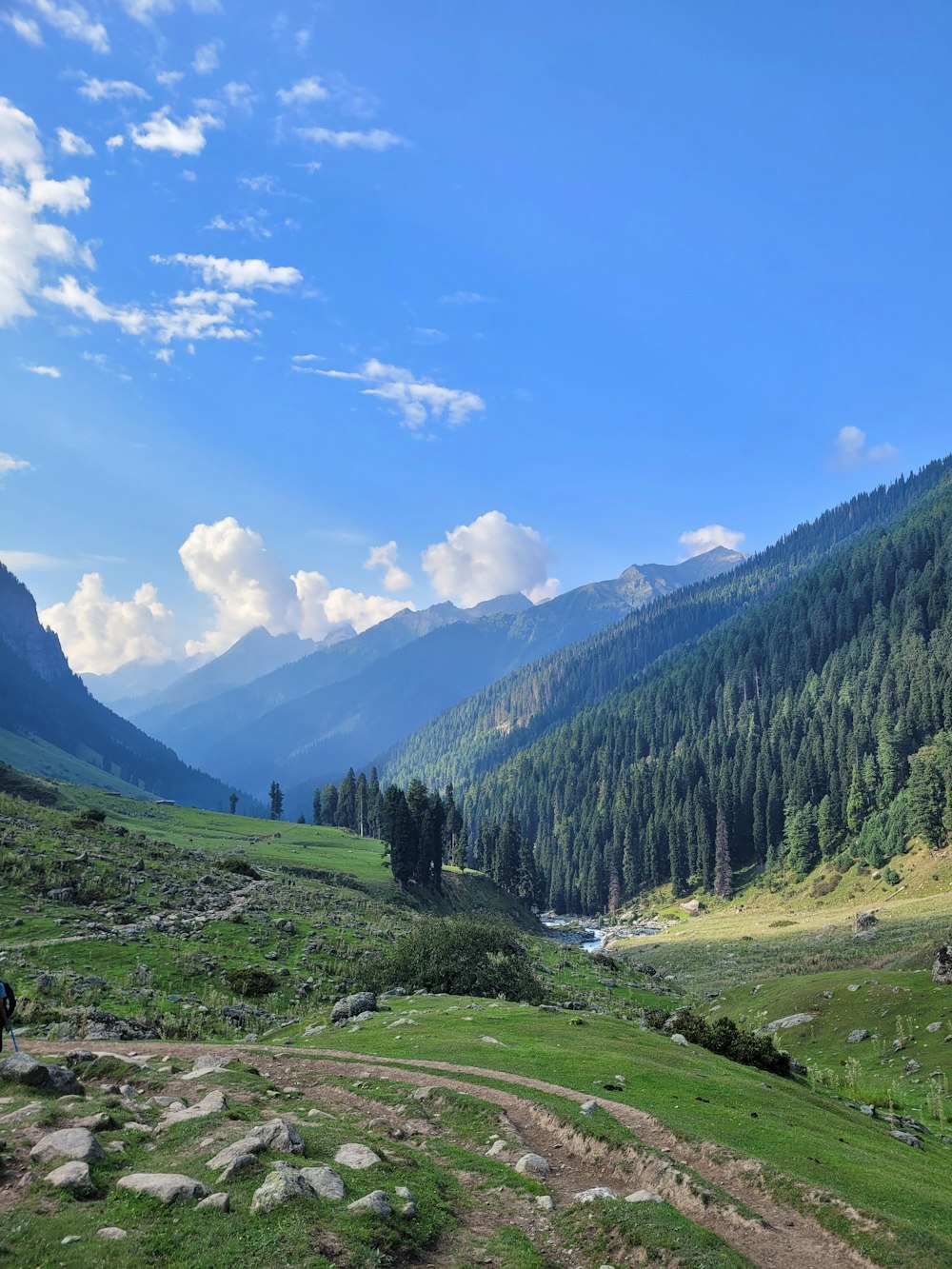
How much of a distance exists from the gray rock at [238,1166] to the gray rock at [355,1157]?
2090 mm

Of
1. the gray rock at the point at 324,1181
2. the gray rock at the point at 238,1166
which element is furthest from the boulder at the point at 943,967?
the gray rock at the point at 238,1166

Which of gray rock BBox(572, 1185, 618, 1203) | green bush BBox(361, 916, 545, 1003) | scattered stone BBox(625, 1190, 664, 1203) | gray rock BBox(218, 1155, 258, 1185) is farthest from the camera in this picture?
green bush BBox(361, 916, 545, 1003)

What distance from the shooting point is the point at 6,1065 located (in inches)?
605

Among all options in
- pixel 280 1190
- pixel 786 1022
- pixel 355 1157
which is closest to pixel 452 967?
pixel 786 1022

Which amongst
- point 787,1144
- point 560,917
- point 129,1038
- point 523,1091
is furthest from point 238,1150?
point 560,917

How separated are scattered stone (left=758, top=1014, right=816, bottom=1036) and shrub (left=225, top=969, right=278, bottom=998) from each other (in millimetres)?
30309

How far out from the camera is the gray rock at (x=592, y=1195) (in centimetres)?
1398

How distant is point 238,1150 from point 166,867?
46.9 metres

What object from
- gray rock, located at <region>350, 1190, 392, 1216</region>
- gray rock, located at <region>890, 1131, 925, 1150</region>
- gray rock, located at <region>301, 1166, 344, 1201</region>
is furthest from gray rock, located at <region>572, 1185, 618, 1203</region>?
gray rock, located at <region>890, 1131, 925, 1150</region>

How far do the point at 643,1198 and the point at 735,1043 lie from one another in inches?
747

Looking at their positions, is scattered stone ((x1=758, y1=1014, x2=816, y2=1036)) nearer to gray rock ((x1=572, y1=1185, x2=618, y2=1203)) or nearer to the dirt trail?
the dirt trail

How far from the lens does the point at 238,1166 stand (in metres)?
12.0

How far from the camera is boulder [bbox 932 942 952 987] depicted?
4044 cm

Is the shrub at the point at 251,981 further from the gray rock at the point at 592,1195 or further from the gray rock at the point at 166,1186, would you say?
the gray rock at the point at 166,1186
